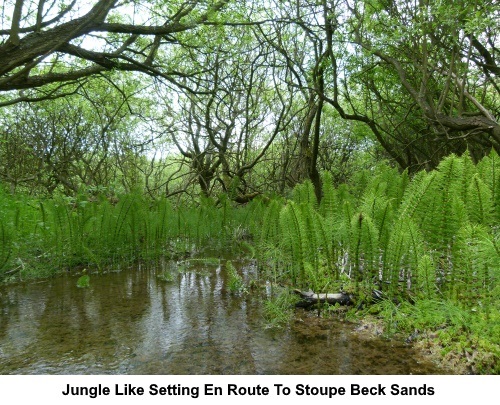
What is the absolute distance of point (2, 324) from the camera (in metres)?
2.37

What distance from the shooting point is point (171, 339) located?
2.13m

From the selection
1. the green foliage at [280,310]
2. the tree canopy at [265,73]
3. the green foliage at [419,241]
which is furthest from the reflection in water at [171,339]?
the tree canopy at [265,73]

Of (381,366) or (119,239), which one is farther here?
(119,239)

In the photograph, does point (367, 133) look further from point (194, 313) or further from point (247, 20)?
point (194, 313)

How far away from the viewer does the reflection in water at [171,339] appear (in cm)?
182

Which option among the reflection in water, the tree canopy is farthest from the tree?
the reflection in water

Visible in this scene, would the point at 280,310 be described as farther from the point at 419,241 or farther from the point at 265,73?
the point at 265,73

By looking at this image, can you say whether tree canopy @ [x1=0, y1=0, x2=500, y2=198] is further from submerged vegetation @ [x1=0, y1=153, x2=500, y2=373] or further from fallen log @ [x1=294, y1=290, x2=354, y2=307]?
fallen log @ [x1=294, y1=290, x2=354, y2=307]

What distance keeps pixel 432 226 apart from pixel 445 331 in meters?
0.91

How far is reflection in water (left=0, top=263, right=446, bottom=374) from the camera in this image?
1.82 metres

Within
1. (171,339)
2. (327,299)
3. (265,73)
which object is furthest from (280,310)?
(265,73)
